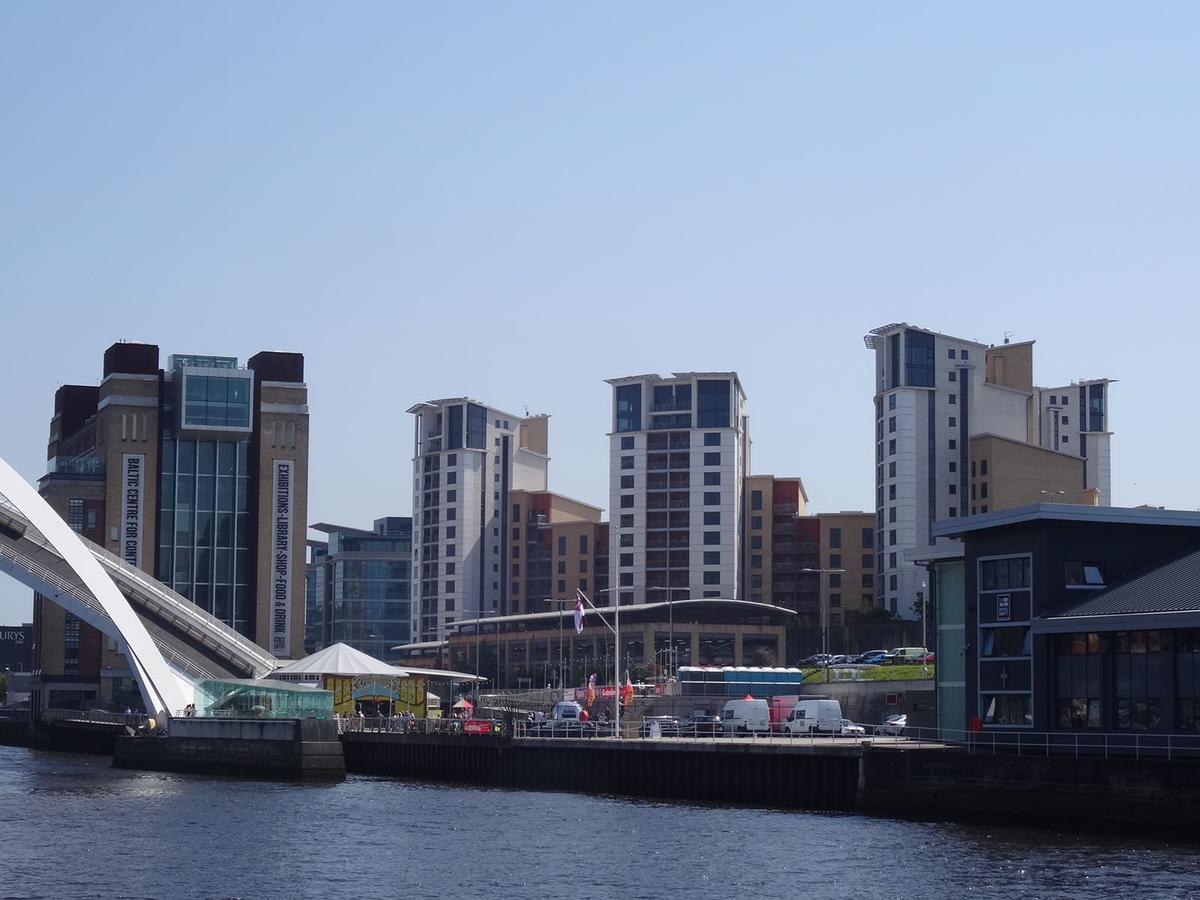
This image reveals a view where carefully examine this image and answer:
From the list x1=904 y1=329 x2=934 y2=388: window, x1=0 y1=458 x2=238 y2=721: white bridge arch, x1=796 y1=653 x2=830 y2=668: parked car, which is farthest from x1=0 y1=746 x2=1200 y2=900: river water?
x1=904 y1=329 x2=934 y2=388: window

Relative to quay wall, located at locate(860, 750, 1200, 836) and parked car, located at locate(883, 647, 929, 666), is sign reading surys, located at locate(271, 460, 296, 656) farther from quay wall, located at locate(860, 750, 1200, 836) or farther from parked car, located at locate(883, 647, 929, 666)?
quay wall, located at locate(860, 750, 1200, 836)

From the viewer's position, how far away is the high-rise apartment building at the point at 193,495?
16100cm

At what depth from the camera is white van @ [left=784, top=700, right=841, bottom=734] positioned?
88.6 m

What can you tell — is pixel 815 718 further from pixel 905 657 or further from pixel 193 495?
pixel 193 495

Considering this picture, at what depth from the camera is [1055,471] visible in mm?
181250

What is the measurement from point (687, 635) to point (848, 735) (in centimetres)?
9204

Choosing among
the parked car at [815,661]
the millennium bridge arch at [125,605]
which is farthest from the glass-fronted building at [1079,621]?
the parked car at [815,661]

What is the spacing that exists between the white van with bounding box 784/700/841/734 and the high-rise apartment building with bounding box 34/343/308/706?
251ft

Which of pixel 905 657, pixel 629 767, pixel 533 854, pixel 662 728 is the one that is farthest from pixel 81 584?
pixel 905 657

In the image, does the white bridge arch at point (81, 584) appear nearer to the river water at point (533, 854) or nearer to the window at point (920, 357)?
the river water at point (533, 854)

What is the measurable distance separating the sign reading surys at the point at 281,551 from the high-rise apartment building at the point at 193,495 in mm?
89

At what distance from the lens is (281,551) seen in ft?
540

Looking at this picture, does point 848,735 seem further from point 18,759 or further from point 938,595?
point 18,759

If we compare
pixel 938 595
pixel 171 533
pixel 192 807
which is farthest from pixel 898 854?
pixel 171 533
